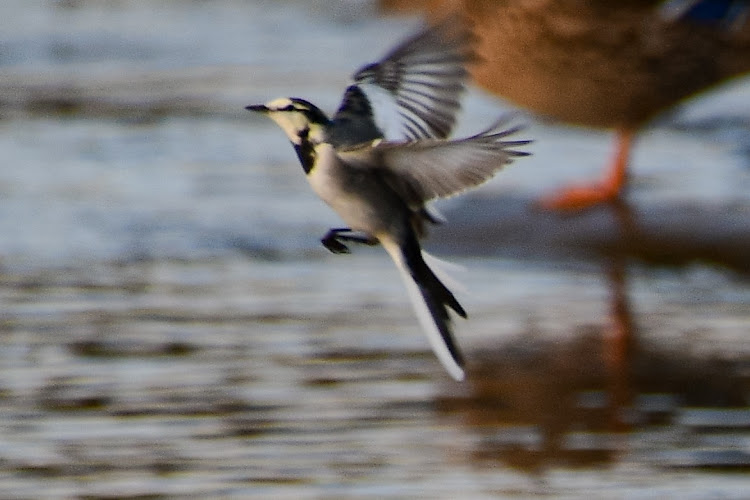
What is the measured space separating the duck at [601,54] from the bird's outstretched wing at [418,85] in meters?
3.80

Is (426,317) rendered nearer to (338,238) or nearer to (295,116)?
(338,238)

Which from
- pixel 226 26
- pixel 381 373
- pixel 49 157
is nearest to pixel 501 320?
pixel 381 373

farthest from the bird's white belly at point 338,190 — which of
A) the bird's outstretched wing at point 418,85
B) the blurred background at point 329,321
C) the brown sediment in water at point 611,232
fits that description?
the brown sediment in water at point 611,232

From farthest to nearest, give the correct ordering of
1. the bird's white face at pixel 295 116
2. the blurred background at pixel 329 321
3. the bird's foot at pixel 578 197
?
the bird's foot at pixel 578 197 < the blurred background at pixel 329 321 < the bird's white face at pixel 295 116

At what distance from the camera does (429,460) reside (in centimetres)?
520

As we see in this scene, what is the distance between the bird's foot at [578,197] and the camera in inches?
336

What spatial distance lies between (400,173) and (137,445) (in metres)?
1.43

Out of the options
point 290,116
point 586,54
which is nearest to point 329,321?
point 290,116

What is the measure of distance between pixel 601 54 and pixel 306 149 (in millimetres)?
4762

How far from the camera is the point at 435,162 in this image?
4383 millimetres

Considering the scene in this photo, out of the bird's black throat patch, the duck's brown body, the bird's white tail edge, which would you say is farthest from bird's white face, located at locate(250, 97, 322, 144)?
the duck's brown body

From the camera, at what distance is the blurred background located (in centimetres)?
516

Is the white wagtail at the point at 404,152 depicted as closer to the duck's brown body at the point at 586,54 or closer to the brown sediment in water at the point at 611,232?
the brown sediment in water at the point at 611,232

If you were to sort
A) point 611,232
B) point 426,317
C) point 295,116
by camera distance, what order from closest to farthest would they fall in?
point 295,116 → point 426,317 → point 611,232
